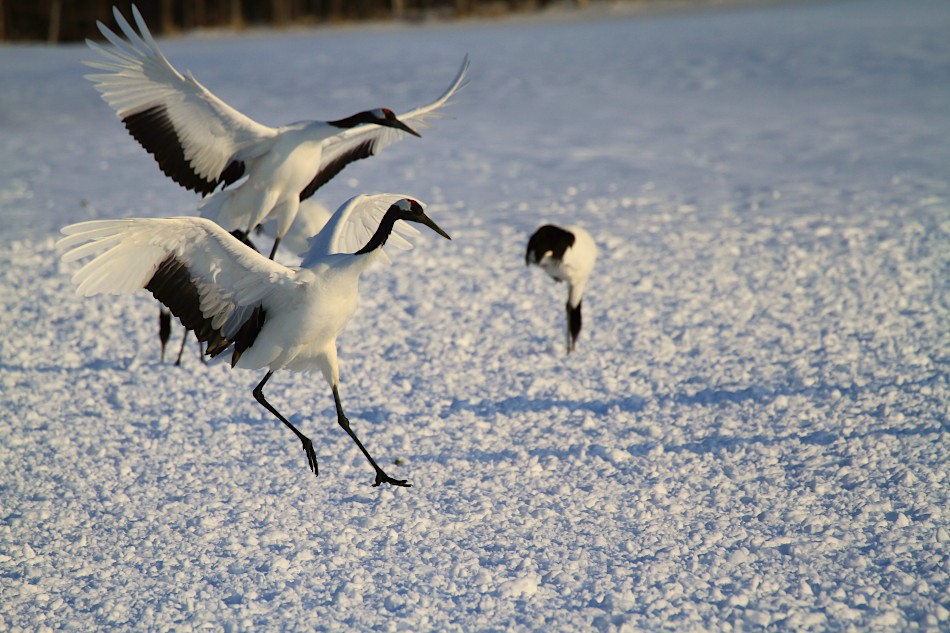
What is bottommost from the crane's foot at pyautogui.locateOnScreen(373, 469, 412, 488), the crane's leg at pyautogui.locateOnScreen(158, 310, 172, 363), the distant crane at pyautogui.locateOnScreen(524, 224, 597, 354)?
the crane's foot at pyautogui.locateOnScreen(373, 469, 412, 488)

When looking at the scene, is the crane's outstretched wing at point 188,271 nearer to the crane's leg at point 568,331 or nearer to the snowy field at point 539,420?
the snowy field at point 539,420

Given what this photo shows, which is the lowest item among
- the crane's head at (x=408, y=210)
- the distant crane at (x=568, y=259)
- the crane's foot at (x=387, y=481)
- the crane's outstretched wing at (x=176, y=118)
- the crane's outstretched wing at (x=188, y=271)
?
the crane's foot at (x=387, y=481)

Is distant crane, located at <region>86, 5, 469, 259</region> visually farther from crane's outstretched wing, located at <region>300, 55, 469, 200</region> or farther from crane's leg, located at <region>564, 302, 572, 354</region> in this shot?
crane's leg, located at <region>564, 302, 572, 354</region>

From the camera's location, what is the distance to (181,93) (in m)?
4.33

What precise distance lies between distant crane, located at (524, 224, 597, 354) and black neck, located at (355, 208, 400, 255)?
158cm

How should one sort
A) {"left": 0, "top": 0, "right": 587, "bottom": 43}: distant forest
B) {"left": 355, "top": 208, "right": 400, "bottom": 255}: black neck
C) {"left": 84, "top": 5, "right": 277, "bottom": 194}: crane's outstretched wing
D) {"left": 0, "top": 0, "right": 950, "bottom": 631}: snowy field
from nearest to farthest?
{"left": 0, "top": 0, "right": 950, "bottom": 631}: snowy field, {"left": 355, "top": 208, "right": 400, "bottom": 255}: black neck, {"left": 84, "top": 5, "right": 277, "bottom": 194}: crane's outstretched wing, {"left": 0, "top": 0, "right": 587, "bottom": 43}: distant forest

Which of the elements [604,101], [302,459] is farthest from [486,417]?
[604,101]

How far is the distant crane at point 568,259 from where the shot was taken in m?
5.02

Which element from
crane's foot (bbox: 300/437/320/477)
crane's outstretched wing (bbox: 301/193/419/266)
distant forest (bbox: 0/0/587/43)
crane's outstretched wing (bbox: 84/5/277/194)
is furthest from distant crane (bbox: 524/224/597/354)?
distant forest (bbox: 0/0/587/43)

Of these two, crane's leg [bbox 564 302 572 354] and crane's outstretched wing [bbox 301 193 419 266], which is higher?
crane's outstretched wing [bbox 301 193 419 266]

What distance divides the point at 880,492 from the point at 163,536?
2.46m

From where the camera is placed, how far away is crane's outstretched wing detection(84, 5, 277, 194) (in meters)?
4.19

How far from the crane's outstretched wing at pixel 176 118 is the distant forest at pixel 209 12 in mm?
14976

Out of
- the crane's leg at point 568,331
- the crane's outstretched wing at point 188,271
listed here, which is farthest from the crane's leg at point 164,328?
the crane's leg at point 568,331
